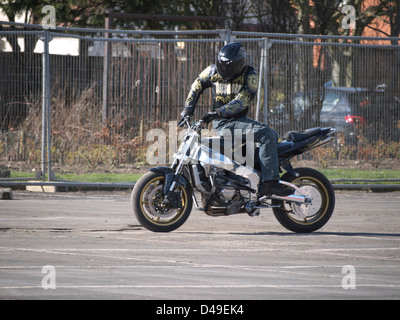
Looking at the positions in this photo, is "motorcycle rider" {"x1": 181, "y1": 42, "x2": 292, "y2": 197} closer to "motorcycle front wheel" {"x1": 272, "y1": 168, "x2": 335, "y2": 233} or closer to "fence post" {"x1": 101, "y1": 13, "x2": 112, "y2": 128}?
"motorcycle front wheel" {"x1": 272, "y1": 168, "x2": 335, "y2": 233}

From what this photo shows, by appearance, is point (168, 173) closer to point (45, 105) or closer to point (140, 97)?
point (140, 97)

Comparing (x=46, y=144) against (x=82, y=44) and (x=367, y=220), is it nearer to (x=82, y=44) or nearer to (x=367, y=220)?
(x=82, y=44)

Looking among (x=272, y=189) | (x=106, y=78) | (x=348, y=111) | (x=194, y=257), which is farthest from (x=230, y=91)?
(x=348, y=111)

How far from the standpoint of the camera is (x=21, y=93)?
13281mm

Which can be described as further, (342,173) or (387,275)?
(342,173)

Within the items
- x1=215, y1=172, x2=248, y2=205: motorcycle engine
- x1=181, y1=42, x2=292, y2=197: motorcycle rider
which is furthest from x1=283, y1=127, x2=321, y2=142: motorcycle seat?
x1=215, y1=172, x2=248, y2=205: motorcycle engine

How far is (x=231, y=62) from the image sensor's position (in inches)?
336

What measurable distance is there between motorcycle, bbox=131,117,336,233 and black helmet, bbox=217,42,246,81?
0.66 meters

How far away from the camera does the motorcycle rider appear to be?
335 inches

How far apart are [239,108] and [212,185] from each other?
0.88 m
